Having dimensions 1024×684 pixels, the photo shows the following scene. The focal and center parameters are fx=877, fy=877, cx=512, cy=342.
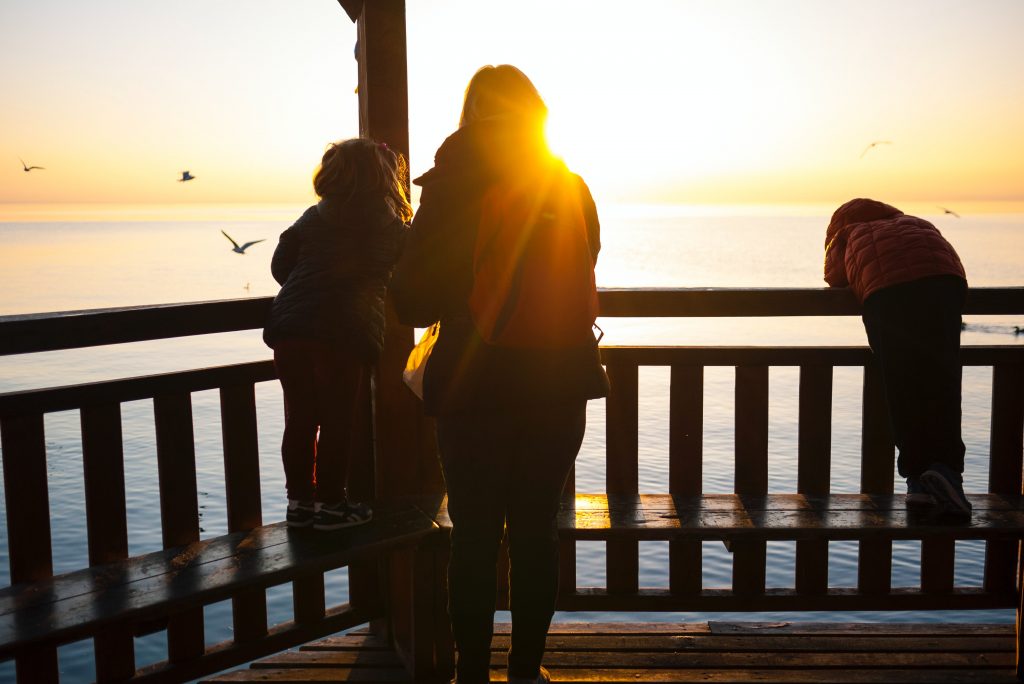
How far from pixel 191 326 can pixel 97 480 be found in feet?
1.83

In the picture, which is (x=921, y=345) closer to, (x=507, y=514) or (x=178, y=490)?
(x=507, y=514)

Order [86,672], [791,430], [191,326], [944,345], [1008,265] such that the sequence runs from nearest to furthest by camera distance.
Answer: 1. [191,326]
2. [944,345]
3. [86,672]
4. [791,430]
5. [1008,265]

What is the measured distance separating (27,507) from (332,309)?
1.04 meters

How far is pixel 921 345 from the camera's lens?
284 centimetres

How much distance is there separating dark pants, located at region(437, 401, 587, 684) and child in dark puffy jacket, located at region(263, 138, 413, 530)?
69 cm

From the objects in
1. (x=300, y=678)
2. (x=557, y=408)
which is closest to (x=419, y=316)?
(x=557, y=408)

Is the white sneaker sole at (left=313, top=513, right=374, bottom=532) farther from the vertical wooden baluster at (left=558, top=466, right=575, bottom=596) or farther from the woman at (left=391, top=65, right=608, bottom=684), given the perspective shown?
the vertical wooden baluster at (left=558, top=466, right=575, bottom=596)

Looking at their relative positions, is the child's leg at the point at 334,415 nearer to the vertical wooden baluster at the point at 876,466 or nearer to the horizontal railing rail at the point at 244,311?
the horizontal railing rail at the point at 244,311

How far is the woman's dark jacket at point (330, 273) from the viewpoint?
2627 millimetres

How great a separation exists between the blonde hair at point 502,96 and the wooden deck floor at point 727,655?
5.82ft

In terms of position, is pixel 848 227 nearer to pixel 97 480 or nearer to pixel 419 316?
pixel 419 316

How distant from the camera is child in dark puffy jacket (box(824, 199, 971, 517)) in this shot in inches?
111

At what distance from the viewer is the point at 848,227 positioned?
123 inches

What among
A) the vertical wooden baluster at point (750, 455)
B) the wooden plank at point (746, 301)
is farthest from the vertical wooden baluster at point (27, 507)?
the vertical wooden baluster at point (750, 455)
